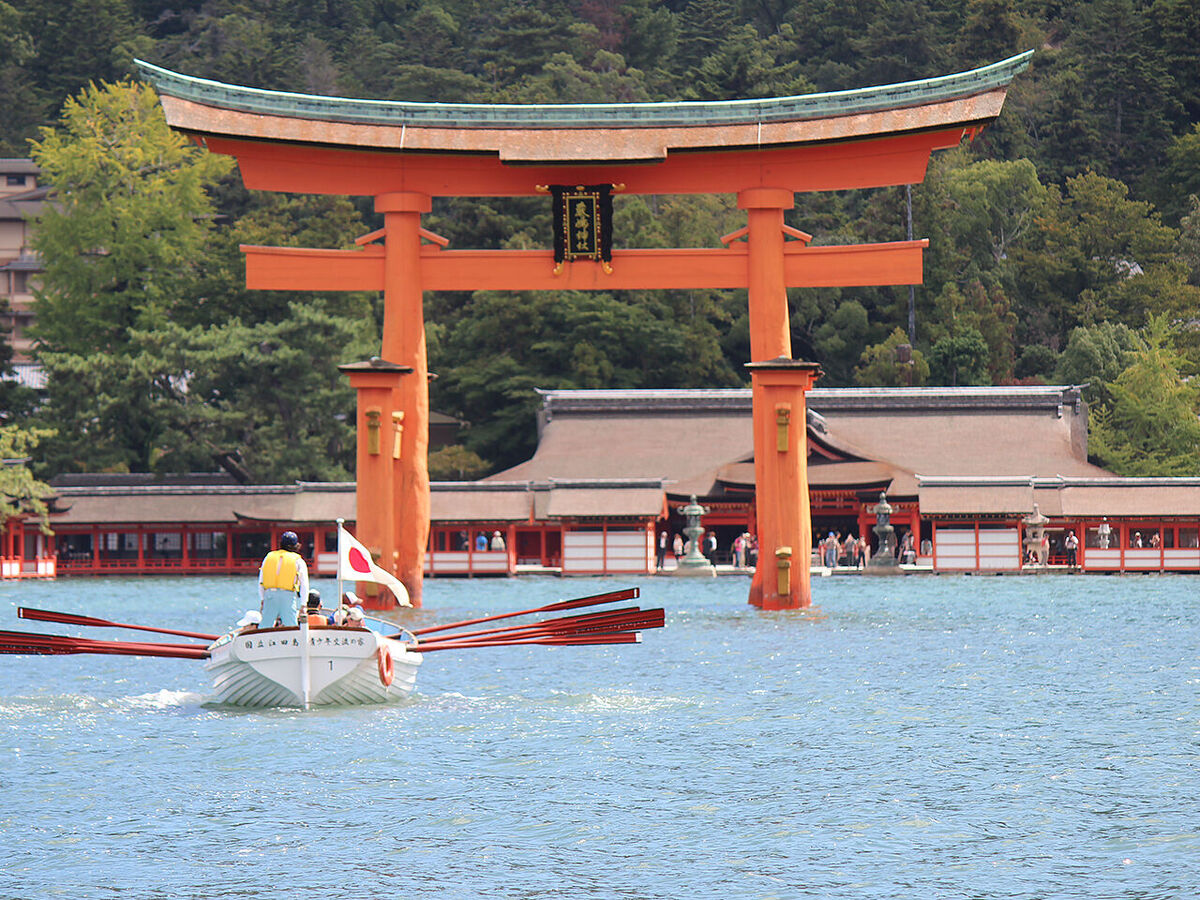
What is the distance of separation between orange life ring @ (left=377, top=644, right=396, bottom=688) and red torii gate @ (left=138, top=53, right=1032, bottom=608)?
10.6 meters

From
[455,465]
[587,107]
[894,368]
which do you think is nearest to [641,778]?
[587,107]

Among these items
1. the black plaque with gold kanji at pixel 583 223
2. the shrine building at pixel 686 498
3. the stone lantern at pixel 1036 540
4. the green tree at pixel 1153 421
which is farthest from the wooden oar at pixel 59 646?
the green tree at pixel 1153 421

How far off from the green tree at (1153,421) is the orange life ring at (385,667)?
1653 inches

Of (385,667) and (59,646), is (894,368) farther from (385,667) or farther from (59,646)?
(59,646)

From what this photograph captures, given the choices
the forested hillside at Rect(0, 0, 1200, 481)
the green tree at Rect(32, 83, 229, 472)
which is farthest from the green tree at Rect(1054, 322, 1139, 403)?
the green tree at Rect(32, 83, 229, 472)

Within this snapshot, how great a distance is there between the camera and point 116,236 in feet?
208

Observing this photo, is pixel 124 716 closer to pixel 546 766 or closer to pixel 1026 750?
pixel 546 766

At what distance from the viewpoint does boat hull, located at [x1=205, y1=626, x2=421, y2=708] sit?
18859mm

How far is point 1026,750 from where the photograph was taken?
17.7 metres

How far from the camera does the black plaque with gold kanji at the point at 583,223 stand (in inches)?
1248

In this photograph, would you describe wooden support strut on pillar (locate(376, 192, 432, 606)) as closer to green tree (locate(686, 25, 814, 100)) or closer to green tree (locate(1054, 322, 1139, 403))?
green tree (locate(1054, 322, 1139, 403))

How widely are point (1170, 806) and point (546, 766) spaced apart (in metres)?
5.95

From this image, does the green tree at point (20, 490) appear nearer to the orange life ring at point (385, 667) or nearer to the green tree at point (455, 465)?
the green tree at point (455, 465)

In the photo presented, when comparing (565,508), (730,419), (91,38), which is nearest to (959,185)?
(730,419)
